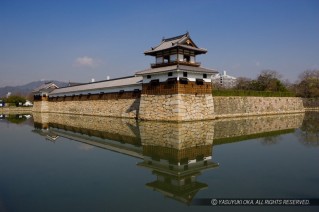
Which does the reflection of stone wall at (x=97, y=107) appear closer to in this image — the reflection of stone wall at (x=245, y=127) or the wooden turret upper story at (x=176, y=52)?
the wooden turret upper story at (x=176, y=52)

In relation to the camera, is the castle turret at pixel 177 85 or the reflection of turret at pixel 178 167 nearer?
the reflection of turret at pixel 178 167

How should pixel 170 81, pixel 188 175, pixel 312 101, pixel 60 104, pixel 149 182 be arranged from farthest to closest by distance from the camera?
pixel 312 101
pixel 60 104
pixel 170 81
pixel 188 175
pixel 149 182

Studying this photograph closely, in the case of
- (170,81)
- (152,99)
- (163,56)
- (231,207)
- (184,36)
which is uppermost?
(184,36)

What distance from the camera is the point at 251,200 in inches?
192

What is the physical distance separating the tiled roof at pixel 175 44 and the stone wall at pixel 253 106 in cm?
551

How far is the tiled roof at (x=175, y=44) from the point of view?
20.6 metres

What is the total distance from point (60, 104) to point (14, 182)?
35.0m

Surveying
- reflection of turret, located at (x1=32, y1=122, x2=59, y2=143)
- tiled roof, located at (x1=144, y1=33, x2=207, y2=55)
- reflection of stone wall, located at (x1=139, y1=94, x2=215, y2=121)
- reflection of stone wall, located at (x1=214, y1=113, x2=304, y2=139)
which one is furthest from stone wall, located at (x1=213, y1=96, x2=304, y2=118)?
reflection of turret, located at (x1=32, y1=122, x2=59, y2=143)

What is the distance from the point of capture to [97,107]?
30375 mm

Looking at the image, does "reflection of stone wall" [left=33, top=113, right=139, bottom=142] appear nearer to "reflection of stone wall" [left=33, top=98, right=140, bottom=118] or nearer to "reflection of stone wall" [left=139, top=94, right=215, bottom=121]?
"reflection of stone wall" [left=139, top=94, right=215, bottom=121]

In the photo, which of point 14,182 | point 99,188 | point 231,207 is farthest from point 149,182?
point 14,182

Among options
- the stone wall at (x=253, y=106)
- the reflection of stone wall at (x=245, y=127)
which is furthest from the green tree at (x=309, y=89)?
the reflection of stone wall at (x=245, y=127)

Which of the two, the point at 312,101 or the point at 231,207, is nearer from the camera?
the point at 231,207

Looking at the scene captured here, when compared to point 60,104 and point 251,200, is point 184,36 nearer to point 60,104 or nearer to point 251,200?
point 251,200
